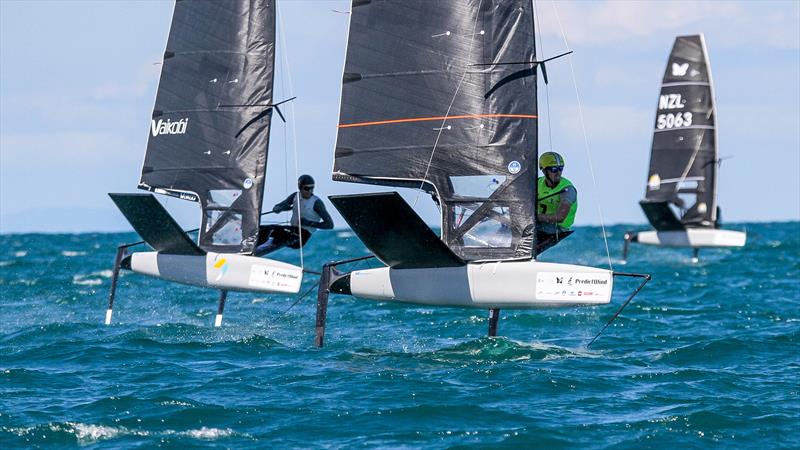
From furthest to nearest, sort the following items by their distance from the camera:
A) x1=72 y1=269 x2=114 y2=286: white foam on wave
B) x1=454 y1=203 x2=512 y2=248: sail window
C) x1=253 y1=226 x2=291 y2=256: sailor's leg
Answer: x1=72 y1=269 x2=114 y2=286: white foam on wave
x1=253 y1=226 x2=291 y2=256: sailor's leg
x1=454 y1=203 x2=512 y2=248: sail window

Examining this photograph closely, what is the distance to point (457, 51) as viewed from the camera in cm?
1192

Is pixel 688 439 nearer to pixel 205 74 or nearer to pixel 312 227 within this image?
pixel 312 227

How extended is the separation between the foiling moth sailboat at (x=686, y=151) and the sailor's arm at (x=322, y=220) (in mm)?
15282

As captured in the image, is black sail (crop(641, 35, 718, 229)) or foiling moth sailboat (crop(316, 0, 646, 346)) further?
black sail (crop(641, 35, 718, 229))

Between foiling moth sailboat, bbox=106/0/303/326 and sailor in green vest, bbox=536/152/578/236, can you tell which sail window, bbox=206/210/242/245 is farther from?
sailor in green vest, bbox=536/152/578/236

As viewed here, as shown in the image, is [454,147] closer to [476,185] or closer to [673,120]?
[476,185]

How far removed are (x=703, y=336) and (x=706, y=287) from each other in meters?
7.87

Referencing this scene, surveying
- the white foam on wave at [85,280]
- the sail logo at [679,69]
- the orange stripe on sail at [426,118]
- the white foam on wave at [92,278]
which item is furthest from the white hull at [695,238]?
the orange stripe on sail at [426,118]

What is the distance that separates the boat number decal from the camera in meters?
29.2

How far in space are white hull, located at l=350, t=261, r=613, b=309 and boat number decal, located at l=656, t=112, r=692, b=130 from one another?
62.1ft

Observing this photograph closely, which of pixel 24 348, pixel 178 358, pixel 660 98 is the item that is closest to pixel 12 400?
pixel 178 358

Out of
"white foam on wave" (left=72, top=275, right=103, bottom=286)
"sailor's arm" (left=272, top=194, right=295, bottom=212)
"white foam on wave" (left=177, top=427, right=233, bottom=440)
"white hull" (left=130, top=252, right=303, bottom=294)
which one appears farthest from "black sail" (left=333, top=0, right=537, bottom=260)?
"white foam on wave" (left=72, top=275, right=103, bottom=286)

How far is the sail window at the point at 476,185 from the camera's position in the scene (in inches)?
460

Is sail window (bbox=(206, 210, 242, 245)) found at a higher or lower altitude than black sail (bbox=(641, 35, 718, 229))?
lower
